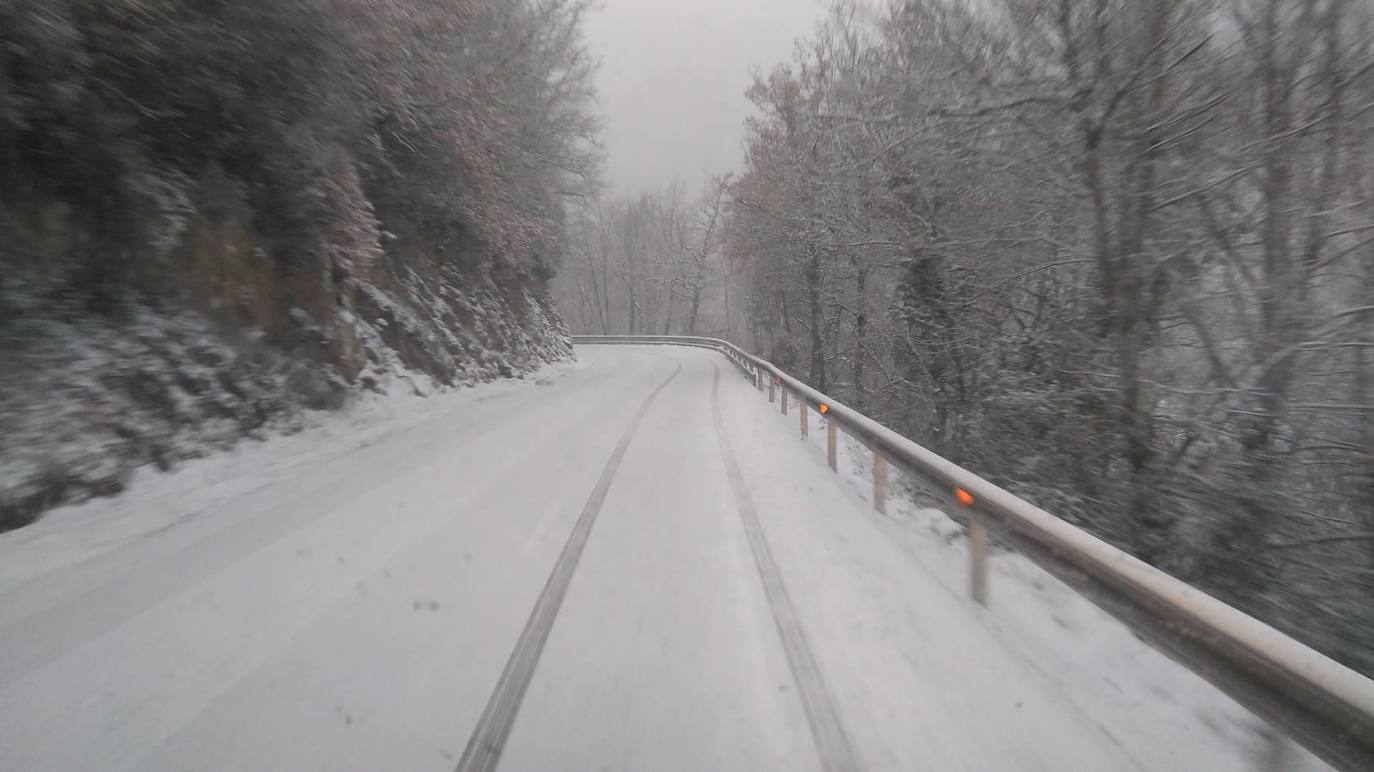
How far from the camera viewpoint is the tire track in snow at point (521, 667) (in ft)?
7.83

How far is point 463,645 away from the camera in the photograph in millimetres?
3156

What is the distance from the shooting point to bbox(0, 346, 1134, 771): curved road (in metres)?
2.43

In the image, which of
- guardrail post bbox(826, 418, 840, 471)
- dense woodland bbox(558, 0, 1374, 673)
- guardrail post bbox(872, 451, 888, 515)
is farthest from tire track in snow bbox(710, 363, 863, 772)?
dense woodland bbox(558, 0, 1374, 673)

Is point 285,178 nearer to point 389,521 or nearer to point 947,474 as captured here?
point 389,521

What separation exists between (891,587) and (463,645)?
2616mm

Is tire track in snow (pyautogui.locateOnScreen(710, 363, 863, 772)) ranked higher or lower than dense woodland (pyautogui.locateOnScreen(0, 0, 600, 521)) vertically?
lower

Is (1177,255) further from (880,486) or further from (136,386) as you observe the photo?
(136,386)

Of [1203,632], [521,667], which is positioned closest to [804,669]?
[521,667]

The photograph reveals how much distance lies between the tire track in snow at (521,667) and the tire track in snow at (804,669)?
4.13ft

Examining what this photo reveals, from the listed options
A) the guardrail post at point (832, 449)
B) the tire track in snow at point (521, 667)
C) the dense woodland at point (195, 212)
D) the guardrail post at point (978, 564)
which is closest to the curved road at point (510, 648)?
the tire track in snow at point (521, 667)

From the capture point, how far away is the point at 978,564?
3912mm

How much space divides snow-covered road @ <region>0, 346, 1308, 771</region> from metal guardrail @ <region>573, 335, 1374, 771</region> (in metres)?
0.46

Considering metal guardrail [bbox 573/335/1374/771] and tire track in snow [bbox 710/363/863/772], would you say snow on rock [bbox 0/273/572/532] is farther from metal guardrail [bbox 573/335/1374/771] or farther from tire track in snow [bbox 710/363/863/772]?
metal guardrail [bbox 573/335/1374/771]

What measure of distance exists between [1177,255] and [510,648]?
26.2 ft
